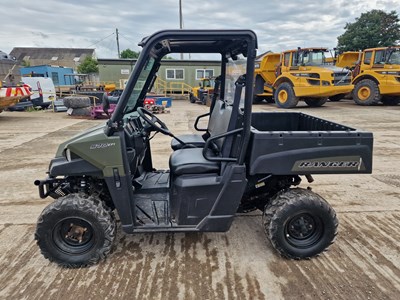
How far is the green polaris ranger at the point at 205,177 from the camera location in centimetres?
242

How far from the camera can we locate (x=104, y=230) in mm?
2502

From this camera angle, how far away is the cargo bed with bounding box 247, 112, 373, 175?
8.05 ft

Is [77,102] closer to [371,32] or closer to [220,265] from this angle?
[220,265]

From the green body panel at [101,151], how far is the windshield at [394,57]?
570 inches

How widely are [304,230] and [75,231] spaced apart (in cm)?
195

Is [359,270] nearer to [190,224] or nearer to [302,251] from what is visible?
[302,251]

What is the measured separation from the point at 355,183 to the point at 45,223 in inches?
157

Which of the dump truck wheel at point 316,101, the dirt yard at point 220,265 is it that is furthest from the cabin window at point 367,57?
the dirt yard at point 220,265

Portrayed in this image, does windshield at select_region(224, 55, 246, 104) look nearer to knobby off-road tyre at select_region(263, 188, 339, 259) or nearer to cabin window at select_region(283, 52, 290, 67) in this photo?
knobby off-road tyre at select_region(263, 188, 339, 259)

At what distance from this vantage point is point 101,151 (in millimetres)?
2420

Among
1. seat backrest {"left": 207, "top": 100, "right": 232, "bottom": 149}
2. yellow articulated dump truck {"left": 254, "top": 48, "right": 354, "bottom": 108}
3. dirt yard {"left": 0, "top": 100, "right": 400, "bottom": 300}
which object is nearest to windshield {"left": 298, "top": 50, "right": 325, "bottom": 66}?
yellow articulated dump truck {"left": 254, "top": 48, "right": 354, "bottom": 108}

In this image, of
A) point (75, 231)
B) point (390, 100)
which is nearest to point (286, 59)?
point (390, 100)

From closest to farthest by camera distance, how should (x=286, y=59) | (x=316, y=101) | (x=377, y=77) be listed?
(x=377, y=77), (x=286, y=59), (x=316, y=101)

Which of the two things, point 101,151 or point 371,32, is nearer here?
point 101,151
